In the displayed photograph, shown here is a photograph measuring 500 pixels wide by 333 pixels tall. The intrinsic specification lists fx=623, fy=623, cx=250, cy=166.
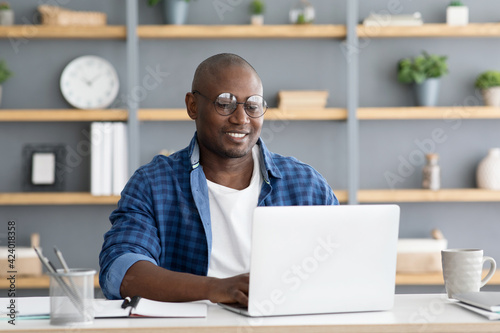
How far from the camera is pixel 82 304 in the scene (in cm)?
111

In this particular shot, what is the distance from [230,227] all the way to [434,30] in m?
1.91

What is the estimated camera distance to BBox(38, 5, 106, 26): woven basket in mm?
3150

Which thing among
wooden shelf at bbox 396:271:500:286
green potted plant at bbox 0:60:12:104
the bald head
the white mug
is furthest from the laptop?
green potted plant at bbox 0:60:12:104

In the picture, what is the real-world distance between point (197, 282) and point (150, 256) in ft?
1.20

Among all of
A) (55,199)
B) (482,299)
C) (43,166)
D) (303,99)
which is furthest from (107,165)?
(482,299)

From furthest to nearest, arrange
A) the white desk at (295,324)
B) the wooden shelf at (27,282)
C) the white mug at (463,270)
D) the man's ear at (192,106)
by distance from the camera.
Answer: the wooden shelf at (27,282), the man's ear at (192,106), the white mug at (463,270), the white desk at (295,324)

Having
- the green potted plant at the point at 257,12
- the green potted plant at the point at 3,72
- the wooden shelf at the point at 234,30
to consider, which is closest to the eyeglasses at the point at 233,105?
the wooden shelf at the point at 234,30

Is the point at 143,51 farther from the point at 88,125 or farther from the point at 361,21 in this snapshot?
the point at 361,21

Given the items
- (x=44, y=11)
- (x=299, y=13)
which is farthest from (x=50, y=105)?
(x=299, y=13)

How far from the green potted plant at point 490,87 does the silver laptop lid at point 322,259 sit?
225cm

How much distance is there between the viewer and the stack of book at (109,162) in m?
3.07

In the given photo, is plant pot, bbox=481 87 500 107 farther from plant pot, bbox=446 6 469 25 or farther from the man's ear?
the man's ear

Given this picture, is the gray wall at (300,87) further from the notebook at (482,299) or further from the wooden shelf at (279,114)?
the notebook at (482,299)

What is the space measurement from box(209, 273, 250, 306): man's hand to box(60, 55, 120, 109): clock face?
7.02 ft
